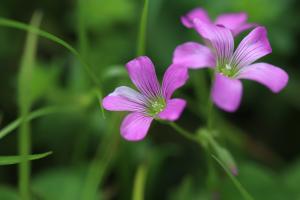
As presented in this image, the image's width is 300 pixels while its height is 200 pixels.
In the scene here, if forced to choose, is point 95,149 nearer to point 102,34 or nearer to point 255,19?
point 102,34

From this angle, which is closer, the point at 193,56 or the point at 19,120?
the point at 193,56

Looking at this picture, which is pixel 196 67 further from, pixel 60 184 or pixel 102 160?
pixel 60 184

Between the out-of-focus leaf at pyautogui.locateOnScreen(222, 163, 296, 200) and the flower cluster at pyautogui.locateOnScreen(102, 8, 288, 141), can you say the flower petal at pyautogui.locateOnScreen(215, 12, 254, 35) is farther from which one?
the out-of-focus leaf at pyautogui.locateOnScreen(222, 163, 296, 200)

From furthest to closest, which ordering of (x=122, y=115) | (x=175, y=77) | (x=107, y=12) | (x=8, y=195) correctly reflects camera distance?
(x=107, y=12)
(x=122, y=115)
(x=8, y=195)
(x=175, y=77)

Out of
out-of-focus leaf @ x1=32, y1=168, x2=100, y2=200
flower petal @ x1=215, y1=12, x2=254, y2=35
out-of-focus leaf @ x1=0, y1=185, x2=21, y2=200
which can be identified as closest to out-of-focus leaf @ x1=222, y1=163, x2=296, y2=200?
out-of-focus leaf @ x1=32, y1=168, x2=100, y2=200

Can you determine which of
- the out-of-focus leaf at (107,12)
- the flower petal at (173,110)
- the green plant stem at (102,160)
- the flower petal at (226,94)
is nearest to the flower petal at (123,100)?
the flower petal at (173,110)

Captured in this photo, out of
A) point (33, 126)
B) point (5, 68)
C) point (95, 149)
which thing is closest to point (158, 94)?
point (95, 149)

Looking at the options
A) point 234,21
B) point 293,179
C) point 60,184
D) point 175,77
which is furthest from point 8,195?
point 293,179

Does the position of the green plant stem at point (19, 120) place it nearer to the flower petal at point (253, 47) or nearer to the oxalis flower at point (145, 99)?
the oxalis flower at point (145, 99)
